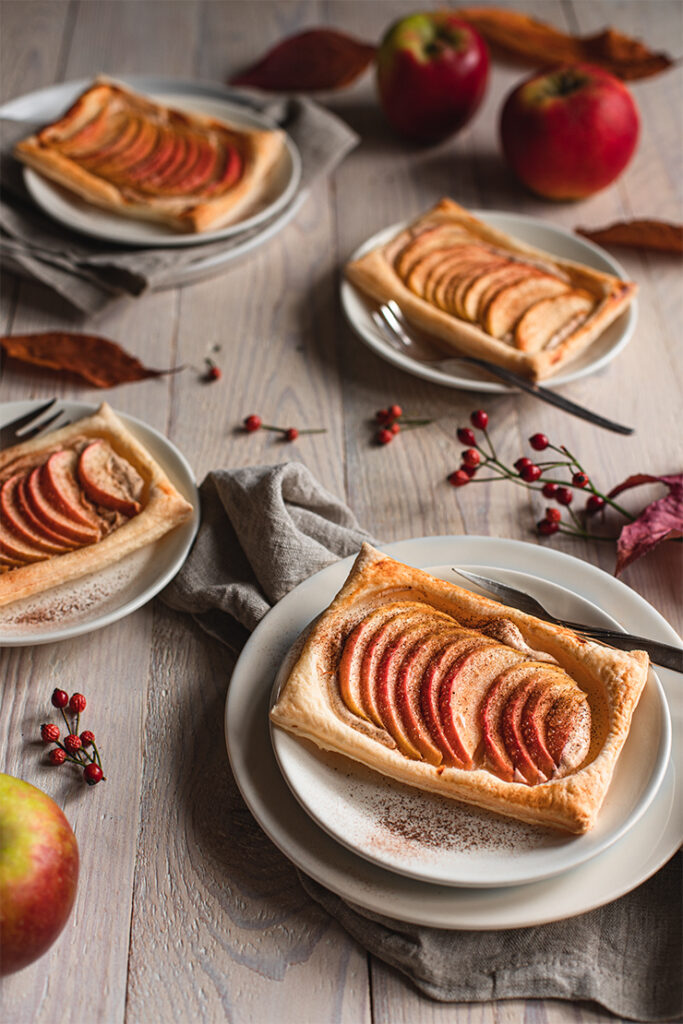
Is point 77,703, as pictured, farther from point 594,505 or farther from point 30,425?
point 594,505

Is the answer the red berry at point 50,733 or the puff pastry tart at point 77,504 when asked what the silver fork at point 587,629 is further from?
the red berry at point 50,733

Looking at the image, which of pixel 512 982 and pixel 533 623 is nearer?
pixel 512 982

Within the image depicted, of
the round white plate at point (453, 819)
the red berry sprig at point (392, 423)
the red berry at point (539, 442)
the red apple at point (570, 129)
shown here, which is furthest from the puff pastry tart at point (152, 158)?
the round white plate at point (453, 819)

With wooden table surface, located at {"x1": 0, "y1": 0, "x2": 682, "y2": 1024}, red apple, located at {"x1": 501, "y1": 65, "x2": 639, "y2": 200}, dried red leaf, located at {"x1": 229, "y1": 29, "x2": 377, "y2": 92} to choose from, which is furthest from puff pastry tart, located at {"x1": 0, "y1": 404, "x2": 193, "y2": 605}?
dried red leaf, located at {"x1": 229, "y1": 29, "x2": 377, "y2": 92}

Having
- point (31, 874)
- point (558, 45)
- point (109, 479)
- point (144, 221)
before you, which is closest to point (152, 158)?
point (144, 221)

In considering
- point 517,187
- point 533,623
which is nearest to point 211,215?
point 517,187

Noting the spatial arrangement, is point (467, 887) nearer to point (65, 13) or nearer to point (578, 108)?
point (578, 108)

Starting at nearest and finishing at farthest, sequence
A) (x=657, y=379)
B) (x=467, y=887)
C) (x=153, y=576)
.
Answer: (x=467, y=887) < (x=153, y=576) < (x=657, y=379)
